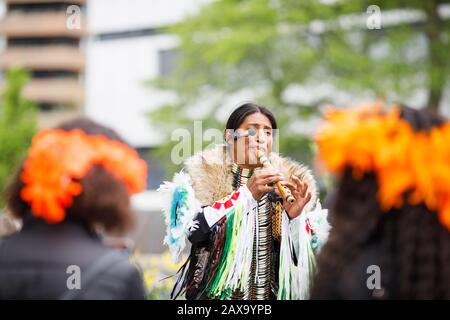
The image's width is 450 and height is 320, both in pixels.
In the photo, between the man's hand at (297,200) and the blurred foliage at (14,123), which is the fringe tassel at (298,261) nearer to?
the man's hand at (297,200)

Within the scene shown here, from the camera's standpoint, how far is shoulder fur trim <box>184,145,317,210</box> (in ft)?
10.9

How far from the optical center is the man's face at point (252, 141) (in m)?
3.32

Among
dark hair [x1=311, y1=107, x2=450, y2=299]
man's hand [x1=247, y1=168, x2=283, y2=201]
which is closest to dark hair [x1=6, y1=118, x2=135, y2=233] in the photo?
dark hair [x1=311, y1=107, x2=450, y2=299]

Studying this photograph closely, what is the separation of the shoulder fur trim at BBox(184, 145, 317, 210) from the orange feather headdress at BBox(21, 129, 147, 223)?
1023 millimetres

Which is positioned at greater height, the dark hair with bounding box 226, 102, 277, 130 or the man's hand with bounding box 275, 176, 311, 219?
the dark hair with bounding box 226, 102, 277, 130

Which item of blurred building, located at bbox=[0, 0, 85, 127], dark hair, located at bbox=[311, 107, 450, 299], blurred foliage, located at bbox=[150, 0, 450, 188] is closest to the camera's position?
dark hair, located at bbox=[311, 107, 450, 299]

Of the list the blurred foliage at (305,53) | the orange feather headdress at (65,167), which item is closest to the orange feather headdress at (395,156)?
the orange feather headdress at (65,167)

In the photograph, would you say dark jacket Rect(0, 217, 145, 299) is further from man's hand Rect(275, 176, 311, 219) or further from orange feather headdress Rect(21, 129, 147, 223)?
man's hand Rect(275, 176, 311, 219)

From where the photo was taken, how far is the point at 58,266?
7.07 ft

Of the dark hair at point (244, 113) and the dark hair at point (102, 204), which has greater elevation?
the dark hair at point (244, 113)

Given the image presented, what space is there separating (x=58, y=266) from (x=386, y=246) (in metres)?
0.96

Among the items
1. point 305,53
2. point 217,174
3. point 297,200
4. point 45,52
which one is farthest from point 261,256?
point 45,52

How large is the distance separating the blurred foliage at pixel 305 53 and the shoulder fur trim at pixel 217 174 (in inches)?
461
